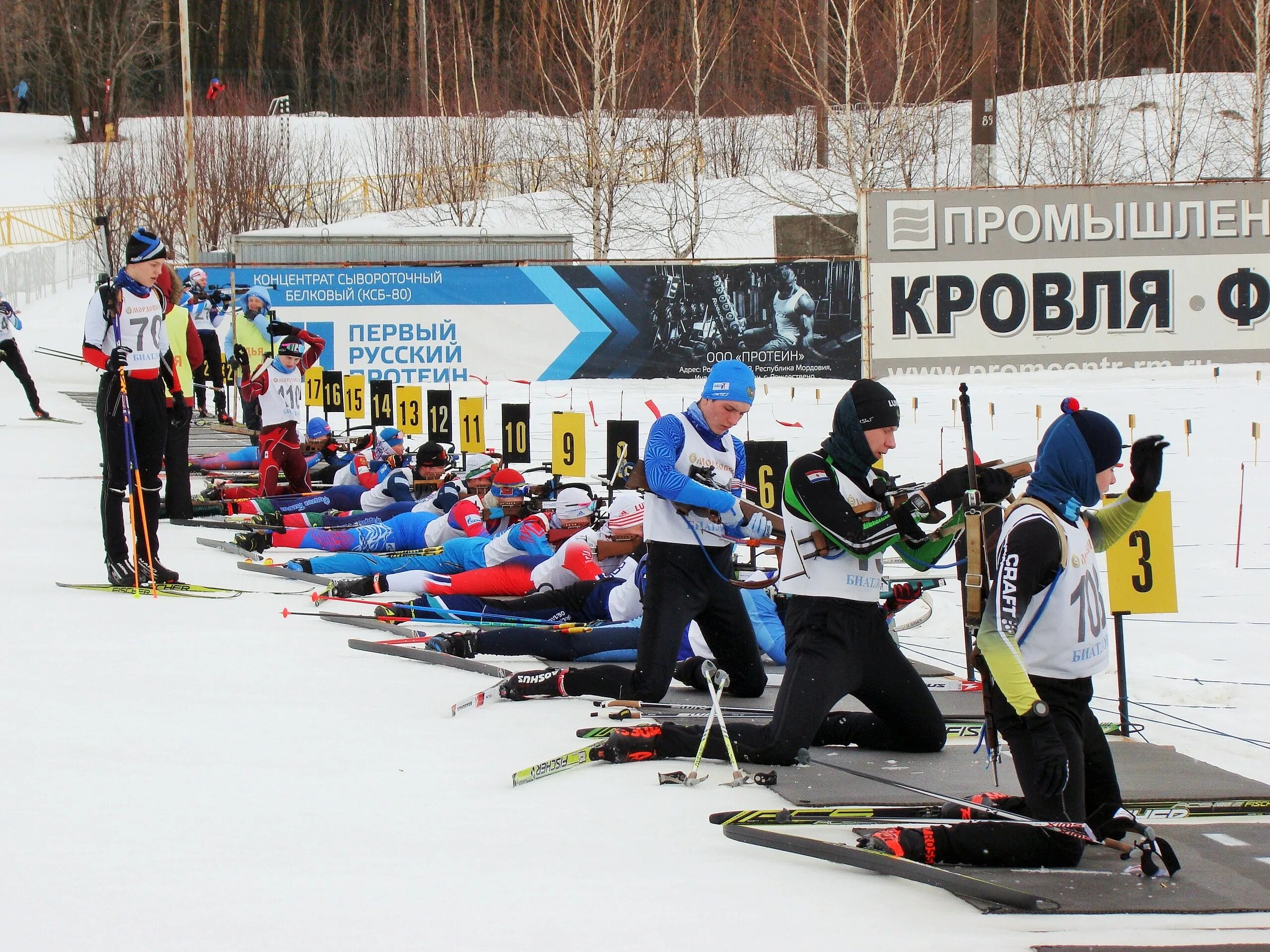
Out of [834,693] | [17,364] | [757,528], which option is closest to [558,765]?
[834,693]

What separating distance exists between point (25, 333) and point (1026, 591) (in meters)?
33.3

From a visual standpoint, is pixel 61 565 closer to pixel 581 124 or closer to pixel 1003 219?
pixel 1003 219

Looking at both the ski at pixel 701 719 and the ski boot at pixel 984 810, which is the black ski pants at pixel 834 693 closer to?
the ski at pixel 701 719

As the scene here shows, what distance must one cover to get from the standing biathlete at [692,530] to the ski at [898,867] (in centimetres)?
181

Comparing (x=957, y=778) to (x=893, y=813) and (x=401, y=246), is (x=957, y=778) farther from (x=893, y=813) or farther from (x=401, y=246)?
(x=401, y=246)

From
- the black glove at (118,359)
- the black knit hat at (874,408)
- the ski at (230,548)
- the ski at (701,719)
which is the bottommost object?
the ski at (701,719)

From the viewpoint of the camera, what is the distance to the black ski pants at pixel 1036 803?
13.3 feet

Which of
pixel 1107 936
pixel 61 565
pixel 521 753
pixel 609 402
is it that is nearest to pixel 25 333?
pixel 609 402

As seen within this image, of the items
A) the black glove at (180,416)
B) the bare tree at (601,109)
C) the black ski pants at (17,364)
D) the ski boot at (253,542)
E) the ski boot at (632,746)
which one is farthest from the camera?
the bare tree at (601,109)

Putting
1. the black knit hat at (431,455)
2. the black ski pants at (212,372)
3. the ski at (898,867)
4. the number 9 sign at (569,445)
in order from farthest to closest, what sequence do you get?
the black ski pants at (212,372)
the black knit hat at (431,455)
the number 9 sign at (569,445)
the ski at (898,867)

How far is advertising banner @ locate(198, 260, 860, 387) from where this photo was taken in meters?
23.2

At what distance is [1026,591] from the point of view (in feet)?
13.2

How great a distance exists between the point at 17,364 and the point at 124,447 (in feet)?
39.6

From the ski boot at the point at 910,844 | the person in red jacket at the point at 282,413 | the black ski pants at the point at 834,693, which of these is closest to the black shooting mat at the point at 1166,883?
the ski boot at the point at 910,844
